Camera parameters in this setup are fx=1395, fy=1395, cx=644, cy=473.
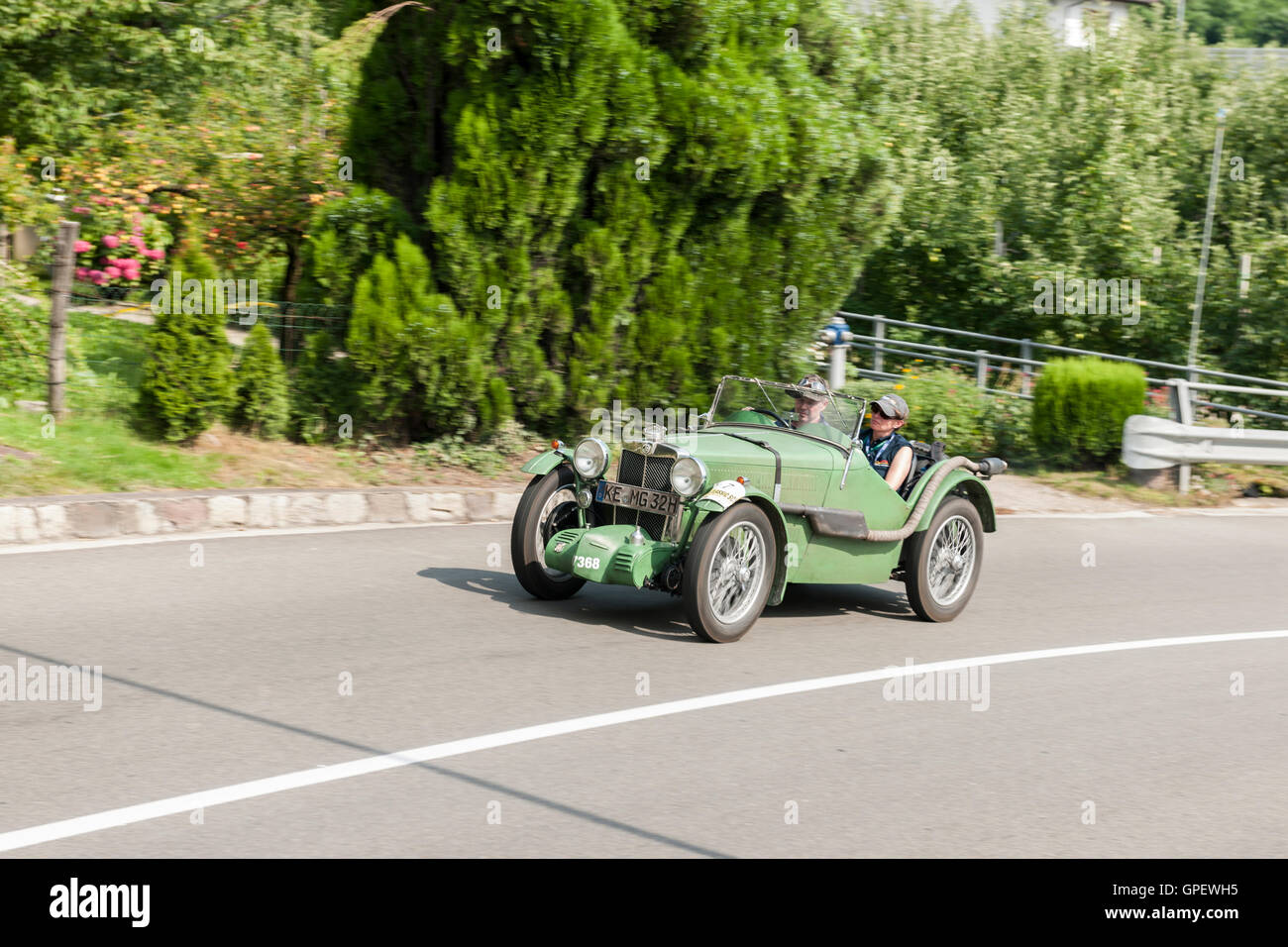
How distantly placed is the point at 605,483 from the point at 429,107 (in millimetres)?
6210

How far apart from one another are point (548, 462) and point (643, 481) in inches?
25.9

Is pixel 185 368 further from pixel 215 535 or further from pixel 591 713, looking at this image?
pixel 591 713

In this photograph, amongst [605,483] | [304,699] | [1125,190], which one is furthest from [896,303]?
[304,699]

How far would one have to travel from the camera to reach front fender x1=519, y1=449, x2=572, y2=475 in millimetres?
8656

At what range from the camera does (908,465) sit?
30.4 ft

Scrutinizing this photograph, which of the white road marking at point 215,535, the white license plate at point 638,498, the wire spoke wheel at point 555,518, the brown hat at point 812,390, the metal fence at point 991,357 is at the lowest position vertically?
the white road marking at point 215,535

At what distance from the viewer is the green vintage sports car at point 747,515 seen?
26.2 feet

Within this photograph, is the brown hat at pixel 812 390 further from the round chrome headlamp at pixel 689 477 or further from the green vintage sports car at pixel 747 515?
the round chrome headlamp at pixel 689 477

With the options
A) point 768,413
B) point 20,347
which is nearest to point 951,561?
point 768,413

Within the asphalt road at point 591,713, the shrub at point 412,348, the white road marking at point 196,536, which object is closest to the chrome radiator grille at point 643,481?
the asphalt road at point 591,713

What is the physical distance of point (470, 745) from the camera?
5.96 m

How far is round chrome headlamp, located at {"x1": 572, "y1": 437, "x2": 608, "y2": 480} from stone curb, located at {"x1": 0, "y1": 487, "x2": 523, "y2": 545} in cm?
341
